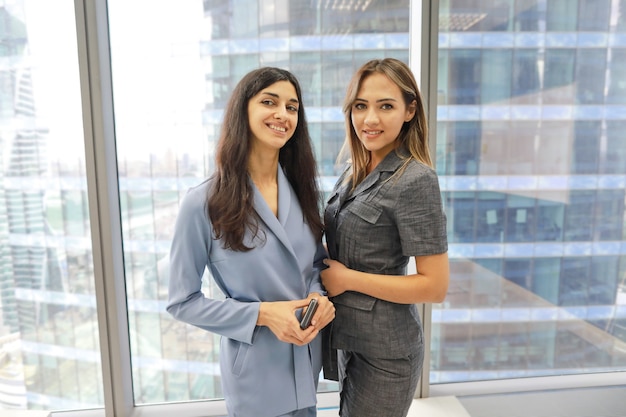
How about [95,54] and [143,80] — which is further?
[143,80]

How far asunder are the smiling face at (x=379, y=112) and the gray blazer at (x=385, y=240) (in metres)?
0.07

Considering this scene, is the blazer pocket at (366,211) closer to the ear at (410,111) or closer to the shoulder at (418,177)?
the shoulder at (418,177)

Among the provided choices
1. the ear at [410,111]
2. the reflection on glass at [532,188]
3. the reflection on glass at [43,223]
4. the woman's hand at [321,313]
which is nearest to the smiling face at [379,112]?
the ear at [410,111]

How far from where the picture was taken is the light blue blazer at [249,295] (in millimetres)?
976

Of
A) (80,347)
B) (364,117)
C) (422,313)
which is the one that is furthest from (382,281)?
(80,347)

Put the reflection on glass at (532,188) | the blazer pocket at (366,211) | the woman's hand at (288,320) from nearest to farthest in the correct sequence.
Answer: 1. the woman's hand at (288,320)
2. the blazer pocket at (366,211)
3. the reflection on glass at (532,188)

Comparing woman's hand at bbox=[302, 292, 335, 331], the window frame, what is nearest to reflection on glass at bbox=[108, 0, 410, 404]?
the window frame

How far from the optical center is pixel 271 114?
39.3 inches

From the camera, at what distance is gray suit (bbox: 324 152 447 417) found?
103cm

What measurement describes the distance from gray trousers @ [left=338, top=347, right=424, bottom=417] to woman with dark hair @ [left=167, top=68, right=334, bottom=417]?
14cm

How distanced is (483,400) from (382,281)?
52.3 inches

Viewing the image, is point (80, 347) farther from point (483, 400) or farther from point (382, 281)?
point (483, 400)

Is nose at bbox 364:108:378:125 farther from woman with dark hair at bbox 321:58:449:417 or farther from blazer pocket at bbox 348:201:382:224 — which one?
blazer pocket at bbox 348:201:382:224

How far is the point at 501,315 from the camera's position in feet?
6.84
